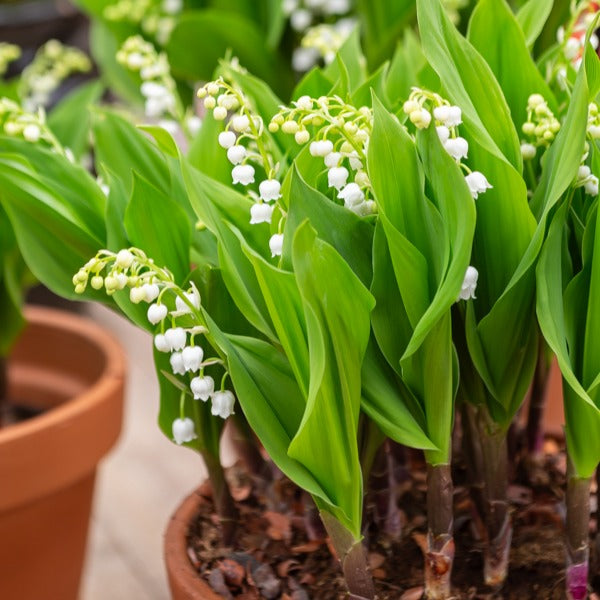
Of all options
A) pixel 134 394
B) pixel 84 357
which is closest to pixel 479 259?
pixel 84 357

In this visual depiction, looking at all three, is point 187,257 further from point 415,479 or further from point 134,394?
point 134,394

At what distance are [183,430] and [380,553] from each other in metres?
0.15

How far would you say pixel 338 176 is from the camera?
0.54 meters

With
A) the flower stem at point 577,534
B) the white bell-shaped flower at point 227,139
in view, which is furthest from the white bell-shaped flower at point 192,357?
the flower stem at point 577,534

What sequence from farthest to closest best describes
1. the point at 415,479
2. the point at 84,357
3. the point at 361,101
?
1. the point at 84,357
2. the point at 415,479
3. the point at 361,101

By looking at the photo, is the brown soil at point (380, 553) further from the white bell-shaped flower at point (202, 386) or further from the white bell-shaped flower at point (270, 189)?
the white bell-shaped flower at point (270, 189)

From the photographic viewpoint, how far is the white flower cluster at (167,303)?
1.73ft

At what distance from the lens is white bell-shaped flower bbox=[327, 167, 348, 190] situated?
539mm

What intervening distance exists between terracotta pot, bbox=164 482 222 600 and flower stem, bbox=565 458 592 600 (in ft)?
0.64

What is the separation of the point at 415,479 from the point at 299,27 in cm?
51

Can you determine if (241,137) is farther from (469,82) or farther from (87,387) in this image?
(87,387)

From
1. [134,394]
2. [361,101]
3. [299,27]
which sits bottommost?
[134,394]

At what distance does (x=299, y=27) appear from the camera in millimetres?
1081

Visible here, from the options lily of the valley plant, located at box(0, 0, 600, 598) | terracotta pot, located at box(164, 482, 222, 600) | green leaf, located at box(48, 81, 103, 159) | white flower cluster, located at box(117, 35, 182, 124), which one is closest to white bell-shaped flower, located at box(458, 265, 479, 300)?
lily of the valley plant, located at box(0, 0, 600, 598)
